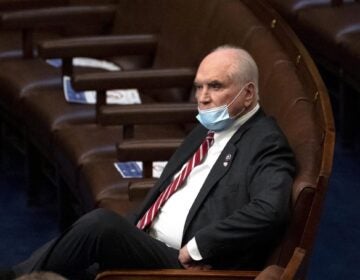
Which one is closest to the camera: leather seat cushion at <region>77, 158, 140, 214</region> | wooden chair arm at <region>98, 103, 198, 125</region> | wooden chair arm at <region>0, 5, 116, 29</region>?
leather seat cushion at <region>77, 158, 140, 214</region>

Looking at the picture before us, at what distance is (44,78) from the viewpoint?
3.50m

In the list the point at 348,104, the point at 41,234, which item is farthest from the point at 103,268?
the point at 348,104

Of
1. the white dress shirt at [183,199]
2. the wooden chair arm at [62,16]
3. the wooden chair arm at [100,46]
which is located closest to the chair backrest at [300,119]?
the white dress shirt at [183,199]

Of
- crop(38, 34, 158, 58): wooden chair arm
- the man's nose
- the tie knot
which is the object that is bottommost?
crop(38, 34, 158, 58): wooden chair arm

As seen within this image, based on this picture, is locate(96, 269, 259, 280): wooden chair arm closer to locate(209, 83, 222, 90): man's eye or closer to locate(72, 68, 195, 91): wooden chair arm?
locate(209, 83, 222, 90): man's eye

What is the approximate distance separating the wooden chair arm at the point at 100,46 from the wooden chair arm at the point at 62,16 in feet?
0.81

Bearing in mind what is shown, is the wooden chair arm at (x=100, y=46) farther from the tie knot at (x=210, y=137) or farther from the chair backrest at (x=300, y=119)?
the tie knot at (x=210, y=137)

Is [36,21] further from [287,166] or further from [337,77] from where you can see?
[287,166]

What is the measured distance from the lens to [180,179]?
249cm

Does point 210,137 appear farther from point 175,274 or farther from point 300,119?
point 175,274

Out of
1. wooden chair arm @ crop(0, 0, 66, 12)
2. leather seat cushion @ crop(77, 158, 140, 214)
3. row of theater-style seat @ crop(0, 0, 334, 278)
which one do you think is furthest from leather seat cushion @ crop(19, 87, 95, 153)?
wooden chair arm @ crop(0, 0, 66, 12)

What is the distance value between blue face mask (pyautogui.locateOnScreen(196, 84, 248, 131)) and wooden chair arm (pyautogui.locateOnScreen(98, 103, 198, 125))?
505 mm

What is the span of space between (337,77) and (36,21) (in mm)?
Answer: 952

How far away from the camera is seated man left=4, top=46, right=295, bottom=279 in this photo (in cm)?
224
